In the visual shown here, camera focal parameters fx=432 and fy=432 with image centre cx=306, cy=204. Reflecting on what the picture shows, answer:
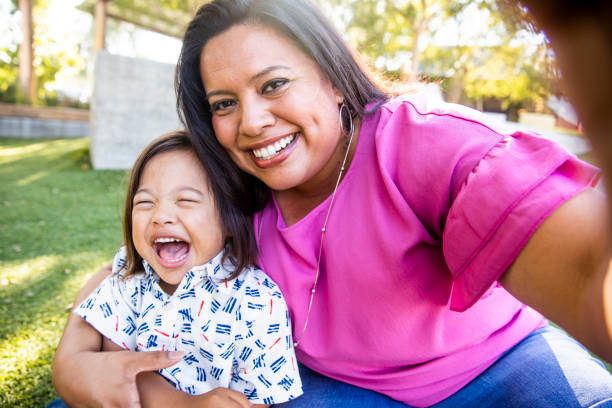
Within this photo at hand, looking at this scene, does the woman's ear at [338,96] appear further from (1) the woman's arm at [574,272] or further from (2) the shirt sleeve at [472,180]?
(1) the woman's arm at [574,272]

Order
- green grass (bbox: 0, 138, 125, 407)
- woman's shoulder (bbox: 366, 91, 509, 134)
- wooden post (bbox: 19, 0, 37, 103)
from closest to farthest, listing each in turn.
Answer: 1. woman's shoulder (bbox: 366, 91, 509, 134)
2. green grass (bbox: 0, 138, 125, 407)
3. wooden post (bbox: 19, 0, 37, 103)

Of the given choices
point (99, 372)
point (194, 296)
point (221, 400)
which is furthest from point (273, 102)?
point (99, 372)

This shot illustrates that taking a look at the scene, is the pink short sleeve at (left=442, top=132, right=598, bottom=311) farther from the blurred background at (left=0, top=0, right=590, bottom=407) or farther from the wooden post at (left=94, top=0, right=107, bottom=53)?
the wooden post at (left=94, top=0, right=107, bottom=53)

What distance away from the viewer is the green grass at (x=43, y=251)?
217cm

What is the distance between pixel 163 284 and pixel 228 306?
38 centimetres

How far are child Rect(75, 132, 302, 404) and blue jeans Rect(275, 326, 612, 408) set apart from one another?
17 centimetres

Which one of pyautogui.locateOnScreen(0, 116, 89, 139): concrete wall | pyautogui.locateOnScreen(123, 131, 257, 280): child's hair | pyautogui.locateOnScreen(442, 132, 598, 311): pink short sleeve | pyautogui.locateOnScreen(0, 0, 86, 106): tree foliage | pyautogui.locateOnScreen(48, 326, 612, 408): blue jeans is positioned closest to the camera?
pyautogui.locateOnScreen(442, 132, 598, 311): pink short sleeve

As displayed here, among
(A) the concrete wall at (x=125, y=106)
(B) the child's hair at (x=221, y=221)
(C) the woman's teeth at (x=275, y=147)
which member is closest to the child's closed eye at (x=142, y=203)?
(B) the child's hair at (x=221, y=221)

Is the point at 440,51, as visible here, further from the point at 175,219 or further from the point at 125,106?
the point at 175,219

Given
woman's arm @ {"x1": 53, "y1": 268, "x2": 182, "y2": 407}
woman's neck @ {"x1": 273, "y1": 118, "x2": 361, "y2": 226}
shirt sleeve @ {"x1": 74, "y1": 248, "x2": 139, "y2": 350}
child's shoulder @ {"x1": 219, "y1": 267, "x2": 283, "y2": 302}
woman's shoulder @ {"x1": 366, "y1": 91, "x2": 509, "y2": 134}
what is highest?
woman's shoulder @ {"x1": 366, "y1": 91, "x2": 509, "y2": 134}

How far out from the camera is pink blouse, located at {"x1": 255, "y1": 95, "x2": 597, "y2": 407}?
3.56 ft

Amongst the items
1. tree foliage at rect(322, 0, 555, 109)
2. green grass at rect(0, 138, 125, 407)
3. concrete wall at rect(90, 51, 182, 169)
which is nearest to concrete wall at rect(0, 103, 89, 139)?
green grass at rect(0, 138, 125, 407)

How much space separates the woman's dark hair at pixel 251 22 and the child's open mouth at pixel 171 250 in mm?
286

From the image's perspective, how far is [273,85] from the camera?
1545mm
